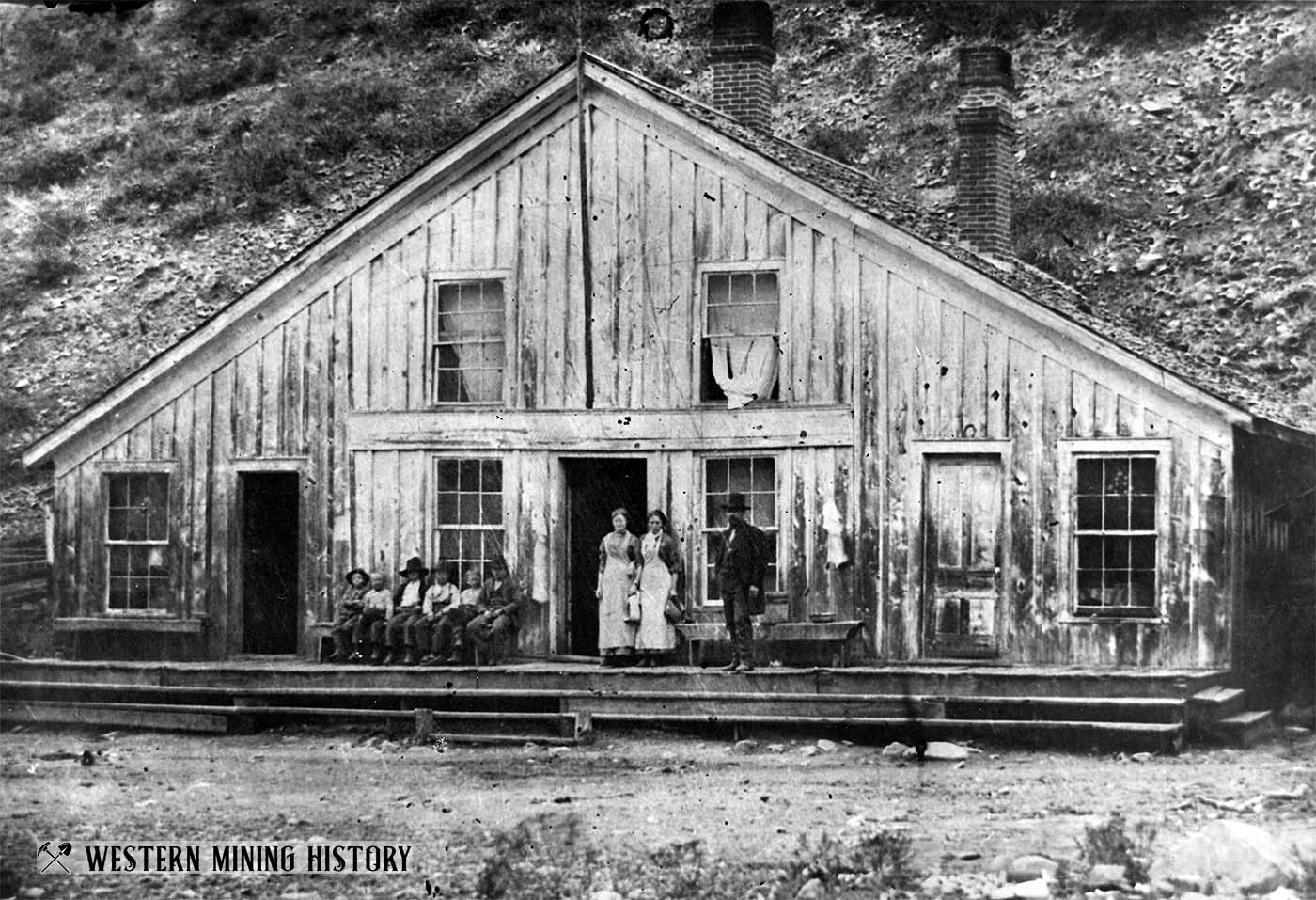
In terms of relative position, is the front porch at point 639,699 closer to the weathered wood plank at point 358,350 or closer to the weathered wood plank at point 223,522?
the weathered wood plank at point 223,522

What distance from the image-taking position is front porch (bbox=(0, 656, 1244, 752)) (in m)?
10.6

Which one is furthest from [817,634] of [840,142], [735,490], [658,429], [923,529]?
[840,142]

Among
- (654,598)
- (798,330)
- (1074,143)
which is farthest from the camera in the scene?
(1074,143)

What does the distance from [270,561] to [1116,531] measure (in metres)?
6.57

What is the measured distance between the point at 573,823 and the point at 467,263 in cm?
479

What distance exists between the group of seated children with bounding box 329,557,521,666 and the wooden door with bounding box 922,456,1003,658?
3471 millimetres

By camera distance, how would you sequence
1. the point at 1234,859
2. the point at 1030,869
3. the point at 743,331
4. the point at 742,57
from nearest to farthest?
the point at 1234,859 < the point at 1030,869 < the point at 743,331 < the point at 742,57

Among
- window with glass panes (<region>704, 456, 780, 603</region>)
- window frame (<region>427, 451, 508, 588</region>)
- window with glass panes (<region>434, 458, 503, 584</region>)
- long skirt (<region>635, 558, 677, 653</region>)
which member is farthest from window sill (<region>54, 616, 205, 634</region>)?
window with glass panes (<region>704, 456, 780, 603</region>)

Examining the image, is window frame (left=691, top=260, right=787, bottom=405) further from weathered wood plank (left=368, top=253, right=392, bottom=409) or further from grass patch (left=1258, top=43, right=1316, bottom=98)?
grass patch (left=1258, top=43, right=1316, bottom=98)

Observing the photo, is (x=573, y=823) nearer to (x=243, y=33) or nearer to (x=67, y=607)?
(x=67, y=607)

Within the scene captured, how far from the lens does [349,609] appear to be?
12031 millimetres

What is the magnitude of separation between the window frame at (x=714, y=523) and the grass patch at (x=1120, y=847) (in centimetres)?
384

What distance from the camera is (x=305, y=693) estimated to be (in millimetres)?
11805

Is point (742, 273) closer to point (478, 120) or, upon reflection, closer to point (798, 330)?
point (798, 330)
